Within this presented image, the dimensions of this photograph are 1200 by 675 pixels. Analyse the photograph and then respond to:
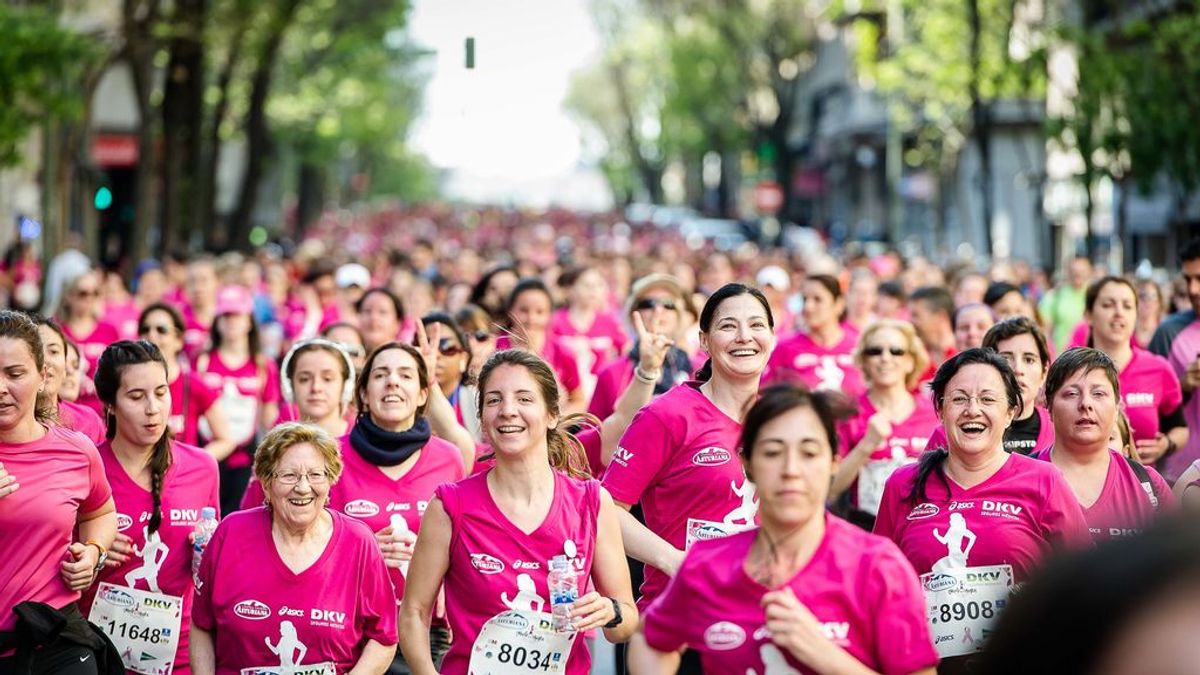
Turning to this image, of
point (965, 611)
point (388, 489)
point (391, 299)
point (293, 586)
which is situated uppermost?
point (391, 299)

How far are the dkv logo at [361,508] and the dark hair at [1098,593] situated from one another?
17.3ft

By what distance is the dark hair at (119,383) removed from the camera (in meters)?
6.82

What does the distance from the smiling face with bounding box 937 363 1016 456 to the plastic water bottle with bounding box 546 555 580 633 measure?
126 centimetres

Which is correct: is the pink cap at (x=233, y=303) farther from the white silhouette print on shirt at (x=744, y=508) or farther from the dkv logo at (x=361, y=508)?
the white silhouette print on shirt at (x=744, y=508)

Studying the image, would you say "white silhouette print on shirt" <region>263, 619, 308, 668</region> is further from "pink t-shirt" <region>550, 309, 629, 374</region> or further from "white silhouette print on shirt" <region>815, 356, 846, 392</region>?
"pink t-shirt" <region>550, 309, 629, 374</region>

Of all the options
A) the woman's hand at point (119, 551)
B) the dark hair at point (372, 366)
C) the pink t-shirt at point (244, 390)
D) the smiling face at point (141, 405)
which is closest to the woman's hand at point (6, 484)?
the woman's hand at point (119, 551)

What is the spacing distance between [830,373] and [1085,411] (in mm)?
4491

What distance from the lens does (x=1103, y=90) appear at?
27.9m

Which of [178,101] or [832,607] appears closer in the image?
[832,607]

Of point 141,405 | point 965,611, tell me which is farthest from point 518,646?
point 141,405

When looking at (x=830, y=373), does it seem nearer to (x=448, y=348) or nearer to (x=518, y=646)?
(x=448, y=348)

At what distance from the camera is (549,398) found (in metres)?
5.85

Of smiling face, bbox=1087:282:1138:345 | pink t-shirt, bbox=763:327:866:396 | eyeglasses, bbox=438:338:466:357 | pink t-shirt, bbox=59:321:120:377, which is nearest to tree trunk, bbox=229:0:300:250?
pink t-shirt, bbox=59:321:120:377

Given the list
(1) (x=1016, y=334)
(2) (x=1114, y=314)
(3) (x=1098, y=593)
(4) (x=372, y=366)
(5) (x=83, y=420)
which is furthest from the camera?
(2) (x=1114, y=314)
